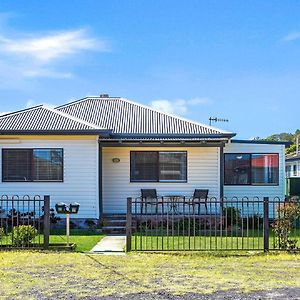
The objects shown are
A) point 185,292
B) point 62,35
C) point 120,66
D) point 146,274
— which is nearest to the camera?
point 185,292

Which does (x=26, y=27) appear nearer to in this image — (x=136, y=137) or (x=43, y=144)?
(x=43, y=144)

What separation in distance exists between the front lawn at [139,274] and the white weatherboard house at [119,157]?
255 inches

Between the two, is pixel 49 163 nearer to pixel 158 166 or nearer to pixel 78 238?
pixel 78 238

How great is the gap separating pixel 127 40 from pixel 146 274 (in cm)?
1075

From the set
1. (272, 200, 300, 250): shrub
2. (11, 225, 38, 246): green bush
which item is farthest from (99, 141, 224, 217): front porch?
(11, 225, 38, 246): green bush

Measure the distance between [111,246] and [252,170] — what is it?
9.55 m

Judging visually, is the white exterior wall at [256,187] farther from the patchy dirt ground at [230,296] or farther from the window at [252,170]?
the patchy dirt ground at [230,296]

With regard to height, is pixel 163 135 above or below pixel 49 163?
above

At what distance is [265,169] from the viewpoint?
74.5 feet

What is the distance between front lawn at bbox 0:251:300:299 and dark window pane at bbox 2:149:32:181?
6709 mm

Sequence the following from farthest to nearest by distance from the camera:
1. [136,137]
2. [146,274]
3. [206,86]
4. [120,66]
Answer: [206,86], [120,66], [136,137], [146,274]

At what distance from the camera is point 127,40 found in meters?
19.3

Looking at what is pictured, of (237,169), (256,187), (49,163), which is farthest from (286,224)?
(49,163)

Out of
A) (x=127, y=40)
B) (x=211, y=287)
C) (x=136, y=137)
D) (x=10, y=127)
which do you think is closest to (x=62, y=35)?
(x=127, y=40)
